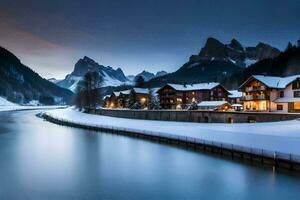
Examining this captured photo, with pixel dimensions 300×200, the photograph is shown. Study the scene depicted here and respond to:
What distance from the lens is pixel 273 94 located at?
62125mm

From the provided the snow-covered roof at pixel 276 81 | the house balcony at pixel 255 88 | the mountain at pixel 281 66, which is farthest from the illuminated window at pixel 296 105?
the mountain at pixel 281 66

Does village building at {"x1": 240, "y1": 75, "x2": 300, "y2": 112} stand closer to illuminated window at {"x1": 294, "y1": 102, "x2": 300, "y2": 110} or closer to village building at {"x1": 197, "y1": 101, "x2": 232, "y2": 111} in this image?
illuminated window at {"x1": 294, "y1": 102, "x2": 300, "y2": 110}

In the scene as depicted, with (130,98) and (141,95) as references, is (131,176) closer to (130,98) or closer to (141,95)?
(130,98)

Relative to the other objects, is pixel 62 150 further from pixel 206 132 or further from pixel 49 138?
pixel 206 132

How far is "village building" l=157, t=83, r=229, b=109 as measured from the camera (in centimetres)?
9100

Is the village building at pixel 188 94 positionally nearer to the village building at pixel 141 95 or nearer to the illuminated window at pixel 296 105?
the village building at pixel 141 95

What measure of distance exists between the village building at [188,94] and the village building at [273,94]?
73.0ft

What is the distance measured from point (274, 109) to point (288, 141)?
2804 cm

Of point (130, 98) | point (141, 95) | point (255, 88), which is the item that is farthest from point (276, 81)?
point (141, 95)

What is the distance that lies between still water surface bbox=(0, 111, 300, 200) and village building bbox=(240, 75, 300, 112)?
26746 millimetres

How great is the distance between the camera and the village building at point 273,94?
58566 mm

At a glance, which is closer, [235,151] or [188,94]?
[235,151]

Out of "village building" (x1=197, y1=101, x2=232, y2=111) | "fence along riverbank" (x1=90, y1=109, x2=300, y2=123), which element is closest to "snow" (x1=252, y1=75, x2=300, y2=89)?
"fence along riverbank" (x1=90, y1=109, x2=300, y2=123)

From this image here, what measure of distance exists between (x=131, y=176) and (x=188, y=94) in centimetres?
6709
